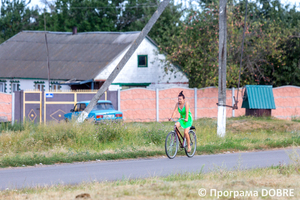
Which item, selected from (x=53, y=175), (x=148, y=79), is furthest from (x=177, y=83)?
(x=53, y=175)

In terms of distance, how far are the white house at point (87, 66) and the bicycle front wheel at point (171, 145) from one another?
19284 millimetres

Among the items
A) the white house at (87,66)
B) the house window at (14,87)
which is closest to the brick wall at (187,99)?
Answer: the white house at (87,66)

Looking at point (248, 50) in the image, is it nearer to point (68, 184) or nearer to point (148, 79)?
point (148, 79)

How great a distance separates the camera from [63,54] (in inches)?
1406

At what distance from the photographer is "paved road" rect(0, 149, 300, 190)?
8414 millimetres

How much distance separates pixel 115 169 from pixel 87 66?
78.2ft

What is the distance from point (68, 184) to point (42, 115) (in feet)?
56.4

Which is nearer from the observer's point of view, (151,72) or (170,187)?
(170,187)

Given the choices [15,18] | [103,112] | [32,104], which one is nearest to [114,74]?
[103,112]

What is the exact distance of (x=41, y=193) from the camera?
6.69m

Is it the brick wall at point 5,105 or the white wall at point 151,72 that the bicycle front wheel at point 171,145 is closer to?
the brick wall at point 5,105

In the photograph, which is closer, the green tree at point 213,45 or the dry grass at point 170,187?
the dry grass at point 170,187

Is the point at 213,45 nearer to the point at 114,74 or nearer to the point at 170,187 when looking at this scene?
the point at 114,74

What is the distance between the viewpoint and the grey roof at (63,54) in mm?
32812
